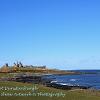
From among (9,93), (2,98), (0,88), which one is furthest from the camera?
(0,88)

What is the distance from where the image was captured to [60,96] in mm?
41250

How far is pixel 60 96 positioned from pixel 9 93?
21.4ft

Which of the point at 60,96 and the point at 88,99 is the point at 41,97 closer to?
the point at 60,96

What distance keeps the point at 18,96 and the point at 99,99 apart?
34.2 feet

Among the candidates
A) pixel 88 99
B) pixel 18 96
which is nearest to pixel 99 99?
pixel 88 99

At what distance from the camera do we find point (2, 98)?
3822cm

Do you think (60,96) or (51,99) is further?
(60,96)

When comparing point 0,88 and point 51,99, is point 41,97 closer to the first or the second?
point 51,99

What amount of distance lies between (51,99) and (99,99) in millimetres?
6837

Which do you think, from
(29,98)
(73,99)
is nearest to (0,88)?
(29,98)

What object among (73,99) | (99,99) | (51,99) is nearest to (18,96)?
A: (51,99)

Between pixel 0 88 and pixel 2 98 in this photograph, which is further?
pixel 0 88

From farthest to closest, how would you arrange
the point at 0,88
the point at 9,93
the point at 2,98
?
the point at 0,88
the point at 9,93
the point at 2,98

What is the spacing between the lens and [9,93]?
134 ft
